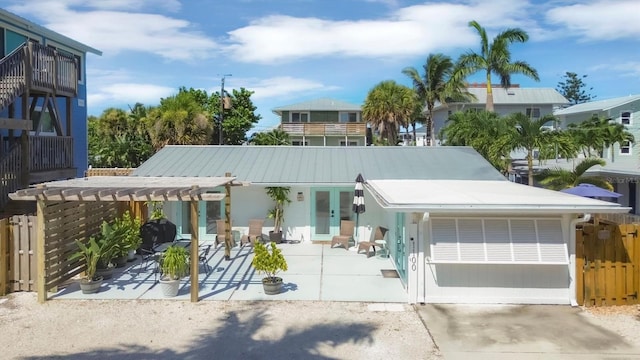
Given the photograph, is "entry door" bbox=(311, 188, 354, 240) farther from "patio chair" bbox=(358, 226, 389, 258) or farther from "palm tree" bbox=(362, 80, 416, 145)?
"palm tree" bbox=(362, 80, 416, 145)

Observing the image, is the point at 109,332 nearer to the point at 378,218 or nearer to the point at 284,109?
the point at 378,218

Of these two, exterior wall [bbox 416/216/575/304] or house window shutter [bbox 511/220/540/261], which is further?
exterior wall [bbox 416/216/575/304]

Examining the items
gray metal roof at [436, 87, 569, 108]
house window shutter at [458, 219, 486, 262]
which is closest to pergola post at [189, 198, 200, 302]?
house window shutter at [458, 219, 486, 262]

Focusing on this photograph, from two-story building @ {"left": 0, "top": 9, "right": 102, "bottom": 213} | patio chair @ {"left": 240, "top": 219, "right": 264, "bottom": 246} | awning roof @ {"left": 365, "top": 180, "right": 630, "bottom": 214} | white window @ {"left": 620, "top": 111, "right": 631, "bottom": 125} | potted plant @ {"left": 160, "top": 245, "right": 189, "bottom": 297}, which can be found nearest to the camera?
awning roof @ {"left": 365, "top": 180, "right": 630, "bottom": 214}

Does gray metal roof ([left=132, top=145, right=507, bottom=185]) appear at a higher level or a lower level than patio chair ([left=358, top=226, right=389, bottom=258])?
higher

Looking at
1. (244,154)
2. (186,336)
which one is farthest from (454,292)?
(244,154)

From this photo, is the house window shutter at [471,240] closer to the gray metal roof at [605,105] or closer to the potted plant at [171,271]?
the potted plant at [171,271]

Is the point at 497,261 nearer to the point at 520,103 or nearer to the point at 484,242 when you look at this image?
the point at 484,242

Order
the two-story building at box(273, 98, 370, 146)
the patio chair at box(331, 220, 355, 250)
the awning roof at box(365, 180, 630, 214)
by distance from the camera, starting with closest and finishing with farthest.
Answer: the awning roof at box(365, 180, 630, 214)
the patio chair at box(331, 220, 355, 250)
the two-story building at box(273, 98, 370, 146)
